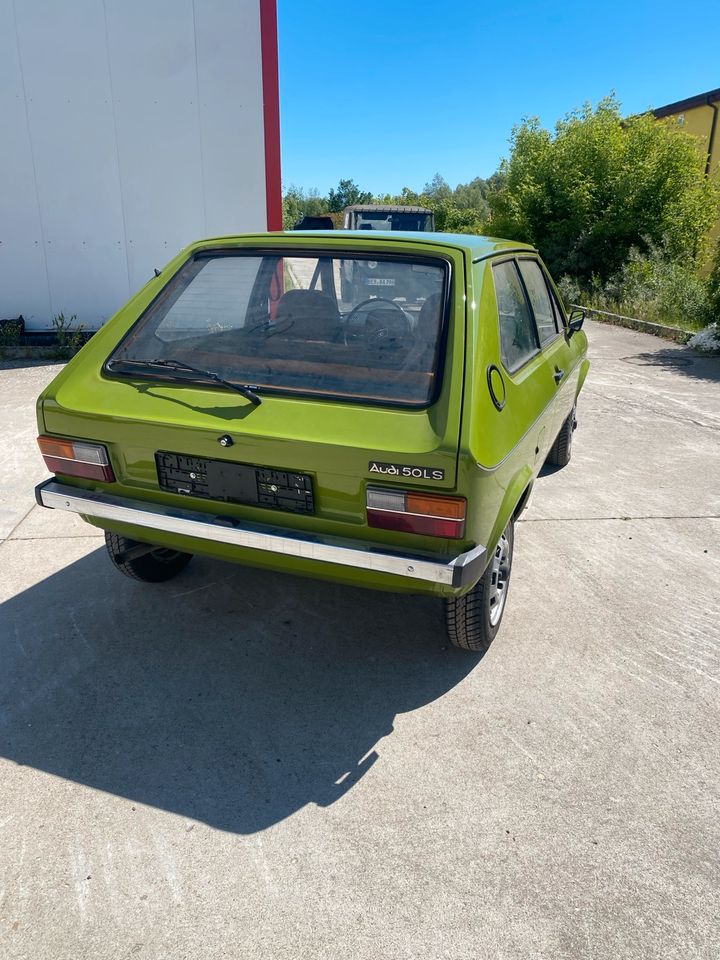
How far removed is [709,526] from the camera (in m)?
4.32

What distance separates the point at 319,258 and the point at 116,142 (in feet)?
24.3

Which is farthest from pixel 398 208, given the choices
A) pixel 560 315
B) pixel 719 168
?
pixel 560 315

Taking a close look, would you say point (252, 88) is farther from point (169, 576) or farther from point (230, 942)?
point (230, 942)

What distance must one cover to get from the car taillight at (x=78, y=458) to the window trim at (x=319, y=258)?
0.31 meters

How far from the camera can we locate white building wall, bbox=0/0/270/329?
8320mm

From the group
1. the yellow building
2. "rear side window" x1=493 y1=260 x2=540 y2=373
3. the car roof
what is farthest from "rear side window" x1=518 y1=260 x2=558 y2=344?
the yellow building

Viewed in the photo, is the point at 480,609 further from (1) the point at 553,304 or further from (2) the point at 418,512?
(1) the point at 553,304

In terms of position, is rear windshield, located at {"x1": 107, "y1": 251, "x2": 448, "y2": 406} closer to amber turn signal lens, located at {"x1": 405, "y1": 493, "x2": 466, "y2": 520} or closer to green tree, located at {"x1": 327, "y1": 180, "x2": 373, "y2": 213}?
amber turn signal lens, located at {"x1": 405, "y1": 493, "x2": 466, "y2": 520}

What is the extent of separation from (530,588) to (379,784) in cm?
158

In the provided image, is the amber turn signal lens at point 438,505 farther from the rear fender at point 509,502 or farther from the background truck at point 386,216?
the background truck at point 386,216

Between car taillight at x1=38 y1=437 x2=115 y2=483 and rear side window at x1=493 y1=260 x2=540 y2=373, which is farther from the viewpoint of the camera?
rear side window at x1=493 y1=260 x2=540 y2=373

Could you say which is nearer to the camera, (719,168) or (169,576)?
(169,576)

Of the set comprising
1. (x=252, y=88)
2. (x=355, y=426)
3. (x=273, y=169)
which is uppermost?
(x=252, y=88)

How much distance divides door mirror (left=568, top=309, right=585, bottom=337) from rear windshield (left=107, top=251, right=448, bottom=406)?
1.97m
